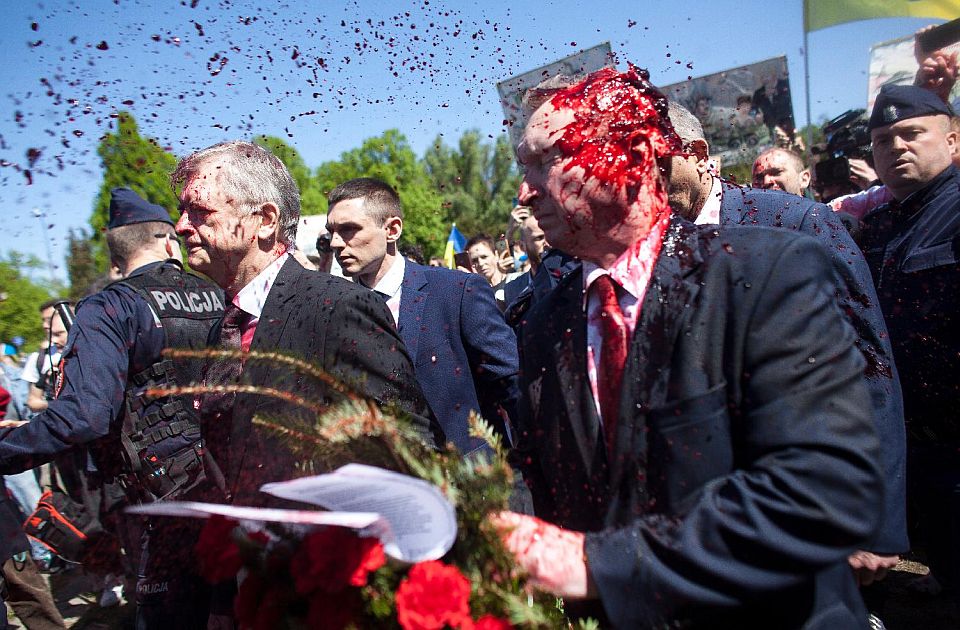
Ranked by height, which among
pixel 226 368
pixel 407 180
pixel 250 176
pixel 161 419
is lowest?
pixel 407 180

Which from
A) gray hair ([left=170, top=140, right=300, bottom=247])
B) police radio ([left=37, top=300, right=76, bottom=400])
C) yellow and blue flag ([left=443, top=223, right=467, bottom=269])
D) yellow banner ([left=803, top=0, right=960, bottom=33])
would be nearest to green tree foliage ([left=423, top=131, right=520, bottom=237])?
yellow and blue flag ([left=443, top=223, right=467, bottom=269])

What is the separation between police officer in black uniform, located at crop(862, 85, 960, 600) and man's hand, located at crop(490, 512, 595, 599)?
109 inches

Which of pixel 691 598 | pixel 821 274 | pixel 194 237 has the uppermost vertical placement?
pixel 194 237

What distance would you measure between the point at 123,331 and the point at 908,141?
4146 millimetres

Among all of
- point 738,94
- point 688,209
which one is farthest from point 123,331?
point 738,94

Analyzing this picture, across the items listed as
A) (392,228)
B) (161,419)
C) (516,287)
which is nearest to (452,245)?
(516,287)

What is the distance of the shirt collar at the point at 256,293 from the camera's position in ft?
9.30

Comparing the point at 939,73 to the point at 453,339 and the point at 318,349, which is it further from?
the point at 318,349

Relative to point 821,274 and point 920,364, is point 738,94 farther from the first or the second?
point 821,274

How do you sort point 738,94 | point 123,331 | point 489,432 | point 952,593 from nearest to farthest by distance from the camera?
point 489,432 < point 952,593 < point 123,331 < point 738,94

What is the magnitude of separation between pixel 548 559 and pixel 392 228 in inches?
145

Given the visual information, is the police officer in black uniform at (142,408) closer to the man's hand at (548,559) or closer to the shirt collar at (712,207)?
the man's hand at (548,559)

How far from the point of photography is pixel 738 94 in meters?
4.20

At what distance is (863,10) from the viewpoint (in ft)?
17.9
